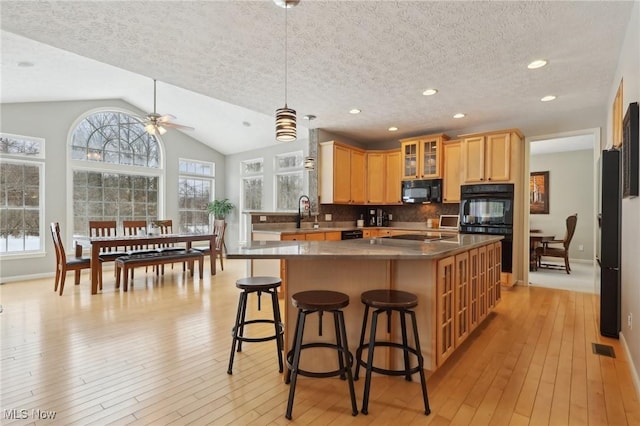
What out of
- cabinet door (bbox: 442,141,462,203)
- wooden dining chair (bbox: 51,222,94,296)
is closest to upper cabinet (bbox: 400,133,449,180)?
cabinet door (bbox: 442,141,462,203)

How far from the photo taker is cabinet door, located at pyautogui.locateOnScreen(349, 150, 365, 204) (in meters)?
6.23

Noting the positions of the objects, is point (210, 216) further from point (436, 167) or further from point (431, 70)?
point (431, 70)

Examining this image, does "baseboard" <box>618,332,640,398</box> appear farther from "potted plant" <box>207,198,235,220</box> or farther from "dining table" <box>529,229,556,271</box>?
"potted plant" <box>207,198,235,220</box>

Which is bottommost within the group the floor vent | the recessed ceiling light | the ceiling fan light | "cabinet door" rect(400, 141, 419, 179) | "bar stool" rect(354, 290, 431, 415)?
the floor vent

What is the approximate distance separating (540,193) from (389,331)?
772 centimetres

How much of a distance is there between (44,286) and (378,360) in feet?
17.6

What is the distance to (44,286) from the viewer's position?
16.4 ft

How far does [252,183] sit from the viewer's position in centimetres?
833

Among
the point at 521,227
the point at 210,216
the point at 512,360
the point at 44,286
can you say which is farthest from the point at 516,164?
the point at 44,286

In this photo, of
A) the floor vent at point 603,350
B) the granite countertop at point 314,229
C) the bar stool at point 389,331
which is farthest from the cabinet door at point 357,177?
the bar stool at point 389,331

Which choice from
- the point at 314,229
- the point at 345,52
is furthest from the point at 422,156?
the point at 345,52

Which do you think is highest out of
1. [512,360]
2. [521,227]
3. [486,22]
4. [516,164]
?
[486,22]

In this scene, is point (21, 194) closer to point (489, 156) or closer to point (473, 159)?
point (473, 159)

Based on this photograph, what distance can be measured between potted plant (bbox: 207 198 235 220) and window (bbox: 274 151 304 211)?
5.06ft
